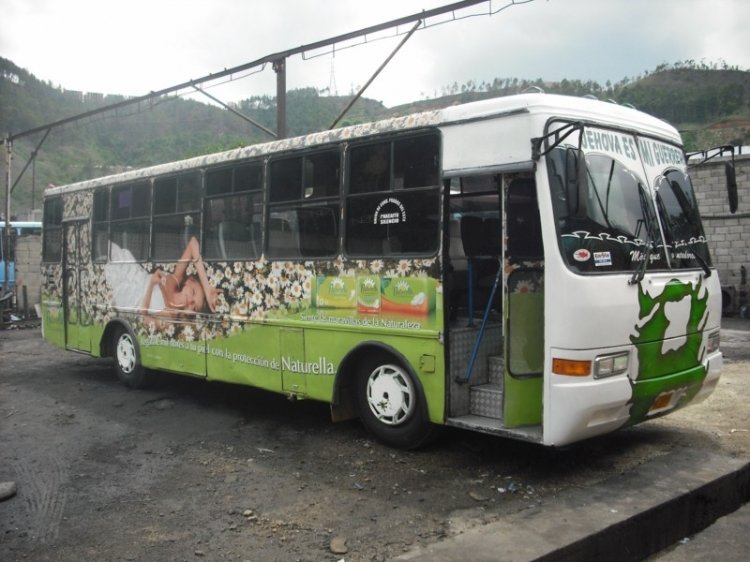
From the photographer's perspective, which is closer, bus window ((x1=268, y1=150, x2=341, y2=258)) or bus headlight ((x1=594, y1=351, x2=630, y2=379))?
bus headlight ((x1=594, y1=351, x2=630, y2=379))

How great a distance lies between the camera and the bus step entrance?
5652 mm

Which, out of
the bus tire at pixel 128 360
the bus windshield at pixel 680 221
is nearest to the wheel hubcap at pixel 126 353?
the bus tire at pixel 128 360

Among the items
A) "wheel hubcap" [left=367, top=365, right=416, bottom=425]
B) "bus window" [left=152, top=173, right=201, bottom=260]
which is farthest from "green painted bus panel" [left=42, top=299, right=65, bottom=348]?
"wheel hubcap" [left=367, top=365, right=416, bottom=425]

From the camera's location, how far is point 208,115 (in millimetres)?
83625

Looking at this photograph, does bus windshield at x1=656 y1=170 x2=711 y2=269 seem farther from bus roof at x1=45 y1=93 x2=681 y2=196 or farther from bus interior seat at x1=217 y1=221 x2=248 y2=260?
bus interior seat at x1=217 y1=221 x2=248 y2=260

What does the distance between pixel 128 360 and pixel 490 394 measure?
18.1ft

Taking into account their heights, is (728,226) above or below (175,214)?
above

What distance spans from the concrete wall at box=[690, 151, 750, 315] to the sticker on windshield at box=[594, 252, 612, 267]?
13402 mm

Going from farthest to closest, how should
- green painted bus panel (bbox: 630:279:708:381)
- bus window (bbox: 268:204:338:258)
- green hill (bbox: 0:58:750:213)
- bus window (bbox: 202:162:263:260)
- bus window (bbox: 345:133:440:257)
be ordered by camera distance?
green hill (bbox: 0:58:750:213)
bus window (bbox: 202:162:263:260)
bus window (bbox: 268:204:338:258)
bus window (bbox: 345:133:440:257)
green painted bus panel (bbox: 630:279:708:381)

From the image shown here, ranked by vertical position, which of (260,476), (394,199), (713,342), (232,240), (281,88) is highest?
(281,88)

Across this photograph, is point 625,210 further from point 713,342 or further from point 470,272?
point 713,342

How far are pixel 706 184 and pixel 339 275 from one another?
14260 mm

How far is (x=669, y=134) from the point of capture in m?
6.09

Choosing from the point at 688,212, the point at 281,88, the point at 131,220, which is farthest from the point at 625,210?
the point at 281,88
